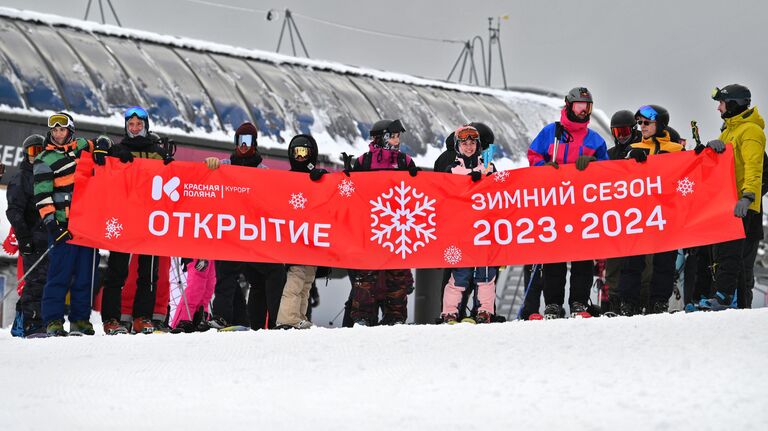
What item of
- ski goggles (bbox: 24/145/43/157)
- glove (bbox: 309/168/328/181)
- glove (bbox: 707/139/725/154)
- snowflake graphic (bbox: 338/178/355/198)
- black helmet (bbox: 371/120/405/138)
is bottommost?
snowflake graphic (bbox: 338/178/355/198)

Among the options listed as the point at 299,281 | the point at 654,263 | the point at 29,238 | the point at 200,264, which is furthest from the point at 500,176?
the point at 29,238

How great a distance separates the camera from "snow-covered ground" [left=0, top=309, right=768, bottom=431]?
4.66 metres

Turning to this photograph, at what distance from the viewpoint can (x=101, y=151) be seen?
9.11 m

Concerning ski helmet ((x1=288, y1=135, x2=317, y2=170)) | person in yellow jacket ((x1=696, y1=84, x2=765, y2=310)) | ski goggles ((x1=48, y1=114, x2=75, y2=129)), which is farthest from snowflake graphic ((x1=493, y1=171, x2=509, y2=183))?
ski goggles ((x1=48, y1=114, x2=75, y2=129))

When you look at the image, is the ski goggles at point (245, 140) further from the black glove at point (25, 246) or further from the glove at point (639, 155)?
the glove at point (639, 155)

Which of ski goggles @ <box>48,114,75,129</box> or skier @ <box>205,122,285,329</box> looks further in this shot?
skier @ <box>205,122,285,329</box>

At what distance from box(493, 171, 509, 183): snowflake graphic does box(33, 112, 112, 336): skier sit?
3.11 meters

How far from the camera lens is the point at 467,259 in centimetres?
935

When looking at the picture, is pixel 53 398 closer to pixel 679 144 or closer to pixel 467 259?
pixel 467 259

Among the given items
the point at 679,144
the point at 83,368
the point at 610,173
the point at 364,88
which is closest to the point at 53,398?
the point at 83,368

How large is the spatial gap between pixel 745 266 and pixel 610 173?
48.6 inches

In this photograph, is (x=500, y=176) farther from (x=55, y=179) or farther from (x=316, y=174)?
(x=55, y=179)

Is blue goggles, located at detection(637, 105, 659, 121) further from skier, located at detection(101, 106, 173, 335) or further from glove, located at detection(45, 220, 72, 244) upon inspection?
glove, located at detection(45, 220, 72, 244)

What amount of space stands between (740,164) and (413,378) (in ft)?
13.9
